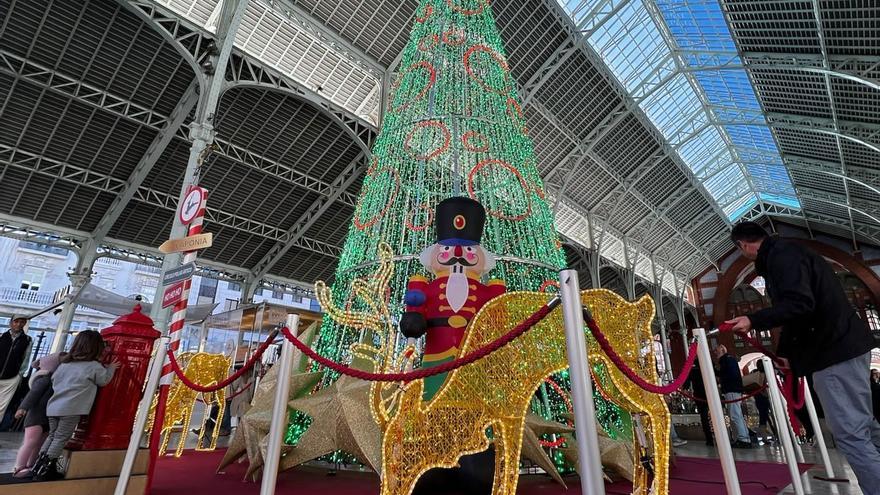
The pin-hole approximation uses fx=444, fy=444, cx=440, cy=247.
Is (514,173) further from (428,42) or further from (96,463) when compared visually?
(96,463)

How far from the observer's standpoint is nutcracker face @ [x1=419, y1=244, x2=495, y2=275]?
2891 mm

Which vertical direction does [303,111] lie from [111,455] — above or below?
above

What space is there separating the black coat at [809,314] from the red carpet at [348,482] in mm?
1471

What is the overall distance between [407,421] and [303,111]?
11.0 m

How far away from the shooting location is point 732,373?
19.9ft

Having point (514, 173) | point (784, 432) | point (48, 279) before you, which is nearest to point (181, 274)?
point (514, 173)

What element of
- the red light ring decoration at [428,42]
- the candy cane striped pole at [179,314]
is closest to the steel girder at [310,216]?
the red light ring decoration at [428,42]

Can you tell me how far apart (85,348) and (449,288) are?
214 cm

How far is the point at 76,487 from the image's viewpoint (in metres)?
2.37

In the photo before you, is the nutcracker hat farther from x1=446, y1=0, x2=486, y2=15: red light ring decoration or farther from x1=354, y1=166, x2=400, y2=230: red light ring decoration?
x1=446, y1=0, x2=486, y2=15: red light ring decoration

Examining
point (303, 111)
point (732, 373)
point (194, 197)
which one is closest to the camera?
point (194, 197)

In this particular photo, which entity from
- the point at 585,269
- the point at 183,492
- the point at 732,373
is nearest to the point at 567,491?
the point at 183,492

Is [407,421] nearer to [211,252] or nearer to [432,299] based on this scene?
[432,299]

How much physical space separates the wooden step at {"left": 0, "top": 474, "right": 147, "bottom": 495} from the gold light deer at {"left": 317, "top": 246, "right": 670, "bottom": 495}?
1559mm
